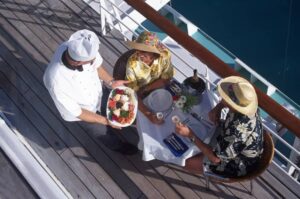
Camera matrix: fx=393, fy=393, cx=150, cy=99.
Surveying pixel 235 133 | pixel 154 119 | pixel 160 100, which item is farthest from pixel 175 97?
pixel 235 133

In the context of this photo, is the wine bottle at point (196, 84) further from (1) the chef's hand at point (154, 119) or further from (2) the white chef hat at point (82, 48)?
(2) the white chef hat at point (82, 48)

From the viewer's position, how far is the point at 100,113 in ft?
12.1

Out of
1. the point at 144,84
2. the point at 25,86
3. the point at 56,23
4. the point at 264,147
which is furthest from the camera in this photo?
the point at 56,23

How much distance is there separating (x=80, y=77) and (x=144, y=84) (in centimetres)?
71

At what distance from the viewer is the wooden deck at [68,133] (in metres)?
3.71

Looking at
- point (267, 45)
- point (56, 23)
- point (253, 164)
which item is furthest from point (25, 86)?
point (267, 45)

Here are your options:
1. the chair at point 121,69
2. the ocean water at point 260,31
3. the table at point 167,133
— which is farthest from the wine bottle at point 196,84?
the ocean water at point 260,31

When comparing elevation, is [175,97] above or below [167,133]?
above

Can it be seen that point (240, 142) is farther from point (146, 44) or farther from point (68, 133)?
point (68, 133)

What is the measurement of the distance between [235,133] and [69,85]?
4.39 ft

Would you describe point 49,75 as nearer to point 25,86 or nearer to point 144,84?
point 144,84

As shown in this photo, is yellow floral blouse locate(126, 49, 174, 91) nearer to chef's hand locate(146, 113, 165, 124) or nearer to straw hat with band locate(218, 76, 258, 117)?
chef's hand locate(146, 113, 165, 124)

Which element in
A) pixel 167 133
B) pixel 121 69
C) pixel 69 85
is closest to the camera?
pixel 69 85

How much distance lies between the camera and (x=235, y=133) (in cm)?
290
